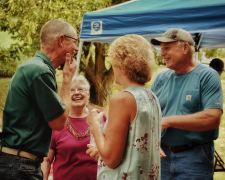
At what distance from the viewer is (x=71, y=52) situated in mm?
2002

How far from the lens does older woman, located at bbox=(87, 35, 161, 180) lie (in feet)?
4.43

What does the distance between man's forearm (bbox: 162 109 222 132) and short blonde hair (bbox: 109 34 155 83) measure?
702 millimetres

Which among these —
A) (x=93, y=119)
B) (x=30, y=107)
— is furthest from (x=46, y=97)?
(x=93, y=119)

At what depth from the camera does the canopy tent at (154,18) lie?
8.73 feet

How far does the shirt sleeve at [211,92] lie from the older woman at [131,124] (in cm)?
77

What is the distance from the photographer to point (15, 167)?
1.64 metres

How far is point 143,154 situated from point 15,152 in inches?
32.8

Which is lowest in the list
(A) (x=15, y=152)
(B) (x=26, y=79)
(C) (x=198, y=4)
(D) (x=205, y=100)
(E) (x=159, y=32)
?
(A) (x=15, y=152)

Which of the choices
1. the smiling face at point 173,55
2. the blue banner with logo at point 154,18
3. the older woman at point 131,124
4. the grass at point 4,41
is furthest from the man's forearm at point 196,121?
the grass at point 4,41

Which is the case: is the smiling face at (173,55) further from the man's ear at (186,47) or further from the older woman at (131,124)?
the older woman at (131,124)

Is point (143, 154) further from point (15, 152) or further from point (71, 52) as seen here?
point (71, 52)

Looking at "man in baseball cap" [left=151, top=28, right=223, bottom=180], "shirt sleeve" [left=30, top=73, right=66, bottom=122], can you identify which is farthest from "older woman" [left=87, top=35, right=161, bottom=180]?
"man in baseball cap" [left=151, top=28, right=223, bottom=180]

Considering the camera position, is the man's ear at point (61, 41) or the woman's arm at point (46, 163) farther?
the woman's arm at point (46, 163)

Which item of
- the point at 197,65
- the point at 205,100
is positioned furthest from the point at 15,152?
the point at 197,65
